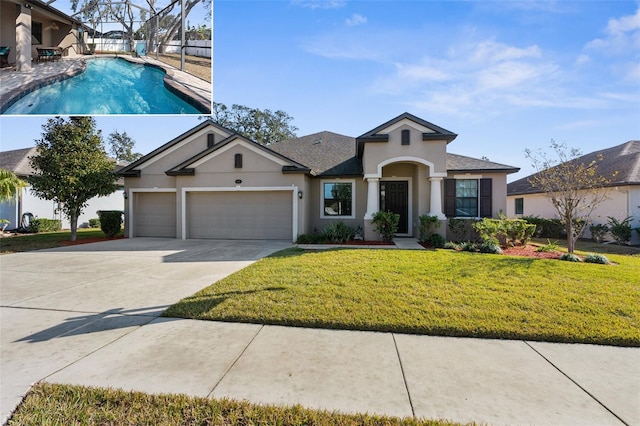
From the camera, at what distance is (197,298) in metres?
5.25

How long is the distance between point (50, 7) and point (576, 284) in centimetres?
1166

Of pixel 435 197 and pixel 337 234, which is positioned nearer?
pixel 435 197

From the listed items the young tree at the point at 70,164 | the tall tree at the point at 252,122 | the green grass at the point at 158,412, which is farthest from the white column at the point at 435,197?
the tall tree at the point at 252,122

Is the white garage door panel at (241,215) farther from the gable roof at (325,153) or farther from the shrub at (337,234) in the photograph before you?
the gable roof at (325,153)

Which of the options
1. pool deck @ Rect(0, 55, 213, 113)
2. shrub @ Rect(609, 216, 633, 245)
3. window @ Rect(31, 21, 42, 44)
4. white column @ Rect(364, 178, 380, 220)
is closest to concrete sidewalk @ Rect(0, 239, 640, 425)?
pool deck @ Rect(0, 55, 213, 113)

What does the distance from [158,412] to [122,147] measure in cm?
5077

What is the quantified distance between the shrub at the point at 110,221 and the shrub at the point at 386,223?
12142mm

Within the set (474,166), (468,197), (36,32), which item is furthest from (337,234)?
(36,32)

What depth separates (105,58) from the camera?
6.64 m

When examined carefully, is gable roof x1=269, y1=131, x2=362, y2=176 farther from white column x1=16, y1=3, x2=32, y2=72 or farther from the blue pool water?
white column x1=16, y1=3, x2=32, y2=72

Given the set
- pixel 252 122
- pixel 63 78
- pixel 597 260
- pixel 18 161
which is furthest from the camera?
pixel 252 122

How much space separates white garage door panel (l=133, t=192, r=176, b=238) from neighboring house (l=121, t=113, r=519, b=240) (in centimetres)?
5

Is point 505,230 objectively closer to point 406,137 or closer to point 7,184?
point 406,137

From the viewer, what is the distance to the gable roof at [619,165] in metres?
14.9
